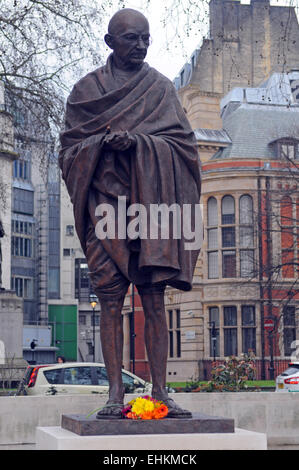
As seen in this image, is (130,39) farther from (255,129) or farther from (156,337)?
(255,129)

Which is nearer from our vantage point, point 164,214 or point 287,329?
point 164,214

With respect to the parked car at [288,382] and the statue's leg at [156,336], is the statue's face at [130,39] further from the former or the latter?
the parked car at [288,382]

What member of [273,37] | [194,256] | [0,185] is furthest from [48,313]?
[194,256]

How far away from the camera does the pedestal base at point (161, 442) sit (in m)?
4.92

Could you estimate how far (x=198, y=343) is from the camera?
1783 inches

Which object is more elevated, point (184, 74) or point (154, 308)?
point (184, 74)

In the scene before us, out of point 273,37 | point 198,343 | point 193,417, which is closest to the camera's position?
point 193,417

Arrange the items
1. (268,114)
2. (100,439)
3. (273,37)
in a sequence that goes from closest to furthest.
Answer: (100,439) → (268,114) → (273,37)

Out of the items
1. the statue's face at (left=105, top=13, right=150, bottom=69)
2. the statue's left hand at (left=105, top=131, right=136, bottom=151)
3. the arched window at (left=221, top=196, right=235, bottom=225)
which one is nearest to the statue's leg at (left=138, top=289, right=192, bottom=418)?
the statue's left hand at (left=105, top=131, right=136, bottom=151)

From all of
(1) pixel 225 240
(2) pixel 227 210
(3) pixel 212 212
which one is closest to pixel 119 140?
(1) pixel 225 240

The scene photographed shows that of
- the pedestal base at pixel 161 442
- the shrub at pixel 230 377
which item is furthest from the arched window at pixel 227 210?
the pedestal base at pixel 161 442
